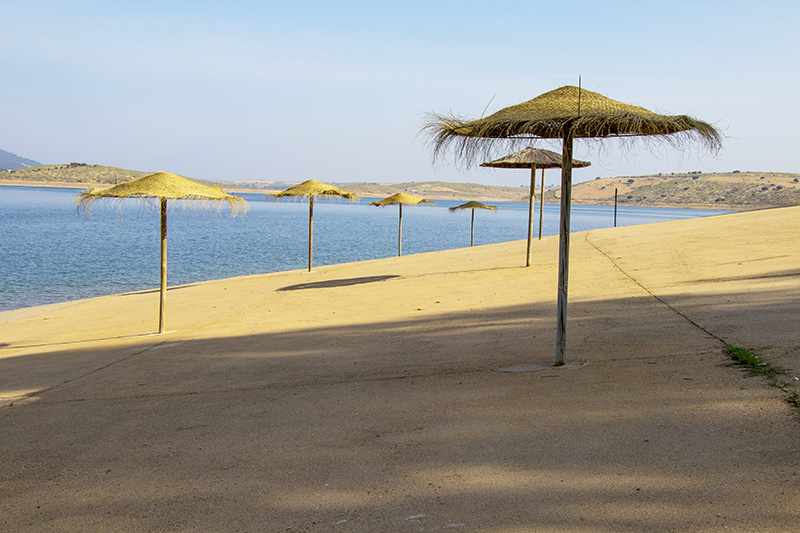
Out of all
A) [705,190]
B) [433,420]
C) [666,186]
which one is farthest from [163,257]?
[666,186]

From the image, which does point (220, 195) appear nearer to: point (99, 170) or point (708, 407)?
point (708, 407)

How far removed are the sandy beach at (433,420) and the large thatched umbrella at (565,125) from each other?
1303mm

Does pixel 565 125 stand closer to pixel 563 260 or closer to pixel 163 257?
pixel 563 260

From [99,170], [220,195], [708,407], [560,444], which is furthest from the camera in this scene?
[99,170]

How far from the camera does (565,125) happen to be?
210 inches

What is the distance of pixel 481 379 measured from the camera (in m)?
5.33

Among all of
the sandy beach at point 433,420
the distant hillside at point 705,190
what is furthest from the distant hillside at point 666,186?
the sandy beach at point 433,420

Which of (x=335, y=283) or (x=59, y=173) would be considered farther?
(x=59, y=173)

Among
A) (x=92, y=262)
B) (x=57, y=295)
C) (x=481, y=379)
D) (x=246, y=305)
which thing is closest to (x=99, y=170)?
(x=92, y=262)

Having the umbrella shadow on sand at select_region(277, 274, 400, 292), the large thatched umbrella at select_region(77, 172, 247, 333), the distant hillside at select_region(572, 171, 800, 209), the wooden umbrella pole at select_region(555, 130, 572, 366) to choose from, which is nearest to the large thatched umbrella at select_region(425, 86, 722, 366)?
the wooden umbrella pole at select_region(555, 130, 572, 366)

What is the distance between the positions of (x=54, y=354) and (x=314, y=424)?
587 centimetres

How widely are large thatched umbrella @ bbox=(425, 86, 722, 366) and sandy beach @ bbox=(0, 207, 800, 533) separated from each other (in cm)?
130

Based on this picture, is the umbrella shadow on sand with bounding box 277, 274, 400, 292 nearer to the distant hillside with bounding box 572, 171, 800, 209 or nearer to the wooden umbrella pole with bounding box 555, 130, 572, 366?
the wooden umbrella pole with bounding box 555, 130, 572, 366

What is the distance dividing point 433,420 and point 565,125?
2.78 meters
